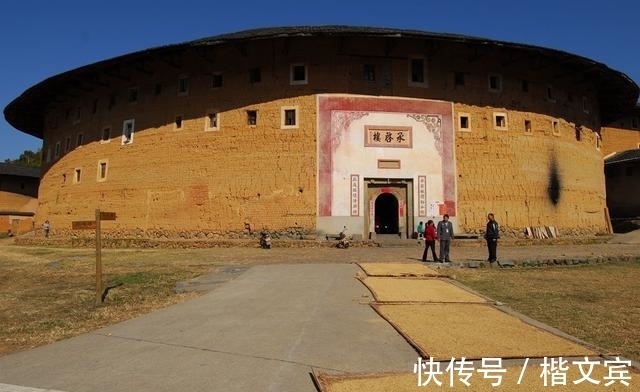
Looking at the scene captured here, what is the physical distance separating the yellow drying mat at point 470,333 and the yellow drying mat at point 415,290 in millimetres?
461

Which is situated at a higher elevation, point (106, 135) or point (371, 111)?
point (371, 111)

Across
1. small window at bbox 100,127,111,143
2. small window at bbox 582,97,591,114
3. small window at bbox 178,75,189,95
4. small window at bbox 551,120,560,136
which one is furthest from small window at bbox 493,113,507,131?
small window at bbox 100,127,111,143

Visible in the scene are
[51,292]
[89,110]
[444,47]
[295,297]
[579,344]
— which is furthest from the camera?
[89,110]

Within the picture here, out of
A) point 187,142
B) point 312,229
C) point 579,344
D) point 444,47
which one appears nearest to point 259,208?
point 312,229

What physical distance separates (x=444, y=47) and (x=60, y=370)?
21232 millimetres

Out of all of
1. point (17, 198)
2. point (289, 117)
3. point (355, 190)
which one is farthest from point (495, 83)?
point (17, 198)

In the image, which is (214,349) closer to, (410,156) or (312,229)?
(312,229)

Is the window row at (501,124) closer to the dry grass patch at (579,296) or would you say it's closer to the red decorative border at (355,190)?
the red decorative border at (355,190)

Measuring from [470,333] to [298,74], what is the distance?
719 inches

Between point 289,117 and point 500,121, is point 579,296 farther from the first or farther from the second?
point 500,121

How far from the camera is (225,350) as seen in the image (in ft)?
15.9

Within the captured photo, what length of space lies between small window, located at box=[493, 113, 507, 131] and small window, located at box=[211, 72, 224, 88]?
42.6 feet

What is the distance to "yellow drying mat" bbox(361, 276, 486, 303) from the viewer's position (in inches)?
290

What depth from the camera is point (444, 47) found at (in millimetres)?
22188
